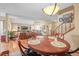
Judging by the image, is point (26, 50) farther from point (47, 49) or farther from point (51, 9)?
point (51, 9)

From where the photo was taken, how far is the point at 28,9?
1.86 m

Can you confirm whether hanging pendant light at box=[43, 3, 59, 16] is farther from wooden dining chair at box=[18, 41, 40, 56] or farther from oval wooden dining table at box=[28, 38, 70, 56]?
wooden dining chair at box=[18, 41, 40, 56]

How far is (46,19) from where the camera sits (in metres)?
1.85

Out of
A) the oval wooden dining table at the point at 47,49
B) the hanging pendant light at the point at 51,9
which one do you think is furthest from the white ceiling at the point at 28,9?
the oval wooden dining table at the point at 47,49

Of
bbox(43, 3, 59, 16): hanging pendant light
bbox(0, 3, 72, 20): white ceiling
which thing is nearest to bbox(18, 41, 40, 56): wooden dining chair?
bbox(0, 3, 72, 20): white ceiling

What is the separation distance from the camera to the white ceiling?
184cm

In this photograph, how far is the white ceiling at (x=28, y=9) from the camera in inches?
72.4

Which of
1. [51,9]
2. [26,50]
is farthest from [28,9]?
[26,50]

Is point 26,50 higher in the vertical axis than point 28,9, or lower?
lower

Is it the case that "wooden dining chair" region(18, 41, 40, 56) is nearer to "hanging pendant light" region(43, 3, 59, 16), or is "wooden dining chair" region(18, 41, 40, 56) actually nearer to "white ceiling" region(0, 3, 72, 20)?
"white ceiling" region(0, 3, 72, 20)

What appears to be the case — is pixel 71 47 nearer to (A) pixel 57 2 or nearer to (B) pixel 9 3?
(A) pixel 57 2

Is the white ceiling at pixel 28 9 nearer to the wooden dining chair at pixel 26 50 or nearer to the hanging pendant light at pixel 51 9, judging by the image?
the hanging pendant light at pixel 51 9

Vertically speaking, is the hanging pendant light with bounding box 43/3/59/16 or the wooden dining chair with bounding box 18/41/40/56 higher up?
the hanging pendant light with bounding box 43/3/59/16

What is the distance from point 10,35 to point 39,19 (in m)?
0.51
